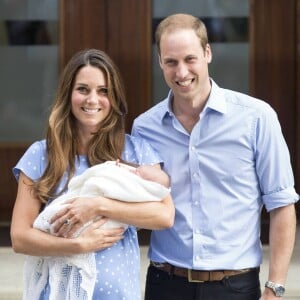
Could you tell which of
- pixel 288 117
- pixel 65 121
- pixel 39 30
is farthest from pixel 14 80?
pixel 65 121

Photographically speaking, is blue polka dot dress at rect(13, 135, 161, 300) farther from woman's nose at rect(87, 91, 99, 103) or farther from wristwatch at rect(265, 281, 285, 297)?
wristwatch at rect(265, 281, 285, 297)

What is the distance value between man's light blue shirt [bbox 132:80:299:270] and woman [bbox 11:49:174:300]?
0.14 meters

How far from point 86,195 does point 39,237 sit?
0.20 meters

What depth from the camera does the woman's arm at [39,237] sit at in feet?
9.27

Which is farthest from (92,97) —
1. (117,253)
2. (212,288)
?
(212,288)

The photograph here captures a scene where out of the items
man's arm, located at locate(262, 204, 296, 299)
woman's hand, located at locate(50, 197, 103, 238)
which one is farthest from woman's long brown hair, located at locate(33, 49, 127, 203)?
man's arm, located at locate(262, 204, 296, 299)

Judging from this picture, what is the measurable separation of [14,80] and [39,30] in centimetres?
44

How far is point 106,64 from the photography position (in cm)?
300

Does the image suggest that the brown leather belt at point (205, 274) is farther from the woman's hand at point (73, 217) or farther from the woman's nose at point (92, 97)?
the woman's nose at point (92, 97)

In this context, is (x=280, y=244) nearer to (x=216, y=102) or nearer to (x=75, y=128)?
(x=216, y=102)

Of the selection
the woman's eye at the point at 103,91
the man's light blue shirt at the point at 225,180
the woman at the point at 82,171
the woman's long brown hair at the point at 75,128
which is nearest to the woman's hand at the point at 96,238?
the woman at the point at 82,171

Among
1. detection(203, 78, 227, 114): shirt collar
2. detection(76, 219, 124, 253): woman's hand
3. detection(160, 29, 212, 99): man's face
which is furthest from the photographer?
detection(203, 78, 227, 114): shirt collar

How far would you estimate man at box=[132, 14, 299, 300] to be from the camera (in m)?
3.02

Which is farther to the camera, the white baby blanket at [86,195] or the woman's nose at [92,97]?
the woman's nose at [92,97]
